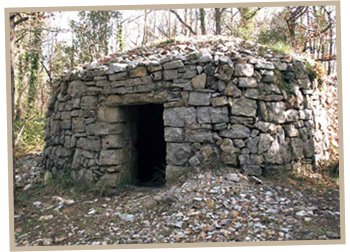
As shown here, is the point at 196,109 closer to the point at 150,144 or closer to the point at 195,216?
the point at 195,216

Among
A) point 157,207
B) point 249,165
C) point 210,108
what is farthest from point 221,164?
point 157,207

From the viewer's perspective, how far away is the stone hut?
3.96m

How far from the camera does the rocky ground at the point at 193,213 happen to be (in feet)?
9.64

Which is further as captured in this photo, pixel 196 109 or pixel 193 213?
pixel 196 109

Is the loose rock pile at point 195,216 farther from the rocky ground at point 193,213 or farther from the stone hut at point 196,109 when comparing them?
the stone hut at point 196,109

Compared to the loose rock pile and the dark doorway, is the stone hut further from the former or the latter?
the dark doorway

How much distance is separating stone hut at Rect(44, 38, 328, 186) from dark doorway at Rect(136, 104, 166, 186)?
26.8 inches

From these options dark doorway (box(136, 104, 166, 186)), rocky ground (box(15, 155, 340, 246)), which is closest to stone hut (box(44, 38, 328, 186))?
rocky ground (box(15, 155, 340, 246))

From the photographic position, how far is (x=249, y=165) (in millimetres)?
3896

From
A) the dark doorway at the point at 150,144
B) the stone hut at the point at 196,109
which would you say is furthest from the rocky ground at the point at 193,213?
the dark doorway at the point at 150,144

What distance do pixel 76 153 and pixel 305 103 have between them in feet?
Result: 12.2

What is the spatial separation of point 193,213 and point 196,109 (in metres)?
1.48

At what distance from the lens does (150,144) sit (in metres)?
6.09

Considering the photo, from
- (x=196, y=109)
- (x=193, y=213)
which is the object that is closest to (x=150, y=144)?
(x=196, y=109)
